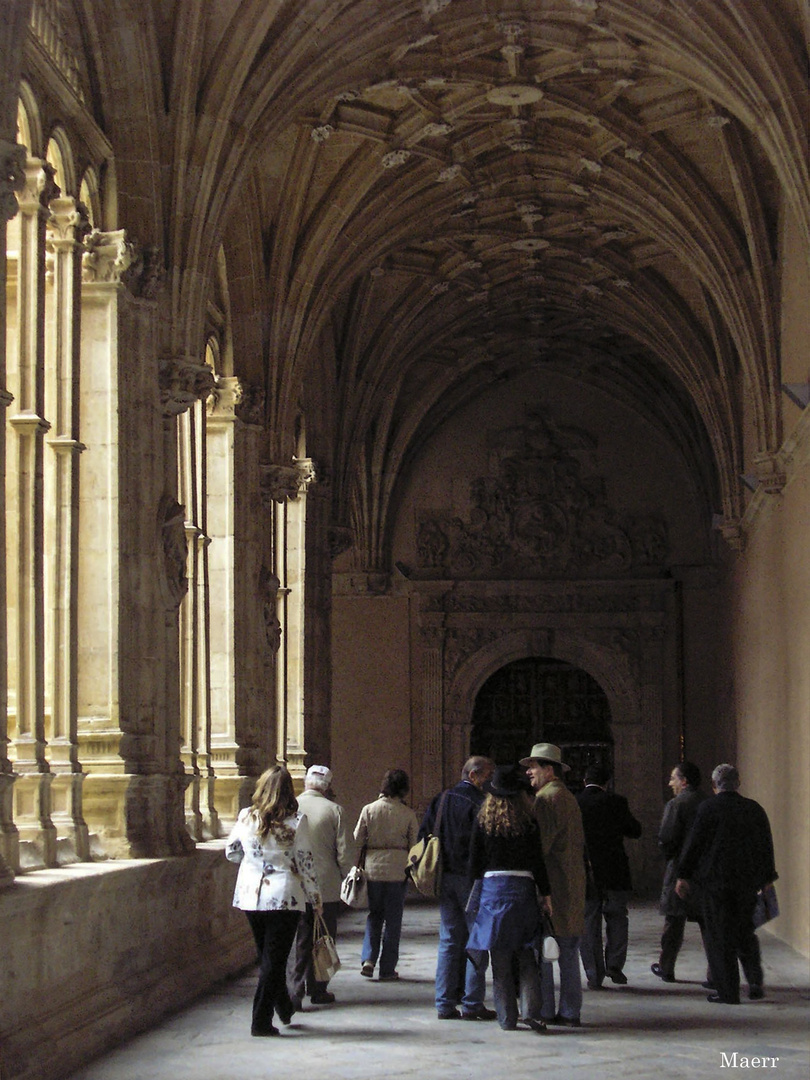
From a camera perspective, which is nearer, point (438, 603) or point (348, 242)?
point (348, 242)

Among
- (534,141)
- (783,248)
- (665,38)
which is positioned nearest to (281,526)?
(534,141)

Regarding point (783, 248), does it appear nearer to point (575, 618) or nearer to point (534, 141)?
point (534, 141)

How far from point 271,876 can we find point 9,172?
3354 mm

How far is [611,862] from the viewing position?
1039 cm

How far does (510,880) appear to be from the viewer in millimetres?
8156

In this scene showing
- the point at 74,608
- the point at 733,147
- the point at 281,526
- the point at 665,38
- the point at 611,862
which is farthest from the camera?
the point at 281,526

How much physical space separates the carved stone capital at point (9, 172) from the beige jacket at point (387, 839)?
15.2 feet

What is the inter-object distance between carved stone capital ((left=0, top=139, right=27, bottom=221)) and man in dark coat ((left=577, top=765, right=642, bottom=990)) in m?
5.22

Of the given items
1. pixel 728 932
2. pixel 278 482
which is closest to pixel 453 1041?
pixel 728 932

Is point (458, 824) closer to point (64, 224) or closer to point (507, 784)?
point (507, 784)

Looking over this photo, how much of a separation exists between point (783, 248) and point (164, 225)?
6405 millimetres

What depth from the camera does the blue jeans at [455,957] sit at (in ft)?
28.9

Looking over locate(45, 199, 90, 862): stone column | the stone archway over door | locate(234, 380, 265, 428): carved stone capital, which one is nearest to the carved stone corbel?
locate(45, 199, 90, 862): stone column

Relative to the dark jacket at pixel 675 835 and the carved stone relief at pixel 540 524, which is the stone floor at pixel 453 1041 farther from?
the carved stone relief at pixel 540 524
